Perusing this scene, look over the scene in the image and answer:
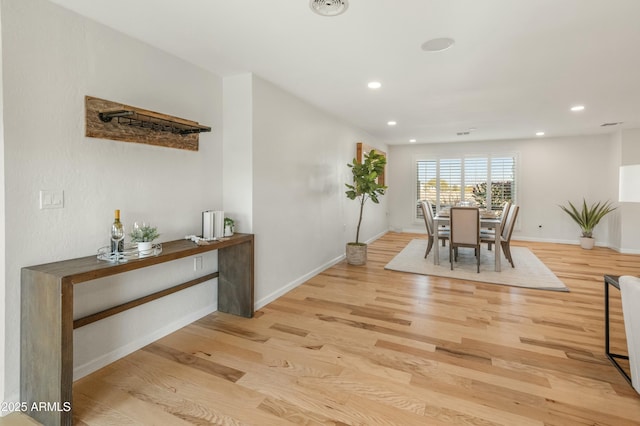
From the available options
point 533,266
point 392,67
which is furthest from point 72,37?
point 533,266

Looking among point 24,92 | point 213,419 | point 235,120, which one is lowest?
point 213,419

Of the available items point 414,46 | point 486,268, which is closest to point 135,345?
point 414,46

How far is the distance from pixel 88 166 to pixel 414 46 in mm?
2592

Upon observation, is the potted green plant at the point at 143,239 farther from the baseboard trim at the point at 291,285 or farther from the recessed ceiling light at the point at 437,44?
the recessed ceiling light at the point at 437,44

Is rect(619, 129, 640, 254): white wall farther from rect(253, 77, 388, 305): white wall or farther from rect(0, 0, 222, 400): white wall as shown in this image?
rect(0, 0, 222, 400): white wall

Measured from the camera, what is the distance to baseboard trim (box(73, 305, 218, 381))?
7.18 ft

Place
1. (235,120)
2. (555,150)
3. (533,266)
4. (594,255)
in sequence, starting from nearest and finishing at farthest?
1. (235,120)
2. (533,266)
3. (594,255)
4. (555,150)

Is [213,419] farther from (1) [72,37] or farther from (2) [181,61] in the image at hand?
(2) [181,61]

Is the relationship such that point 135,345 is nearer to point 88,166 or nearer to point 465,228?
point 88,166

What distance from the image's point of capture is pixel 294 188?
402 centimetres

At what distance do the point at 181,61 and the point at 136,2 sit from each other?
0.87 meters

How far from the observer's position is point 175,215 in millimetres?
2838

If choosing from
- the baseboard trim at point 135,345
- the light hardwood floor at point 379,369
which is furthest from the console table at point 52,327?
the baseboard trim at point 135,345

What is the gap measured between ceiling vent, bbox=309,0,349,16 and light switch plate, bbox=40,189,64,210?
6.53 ft
